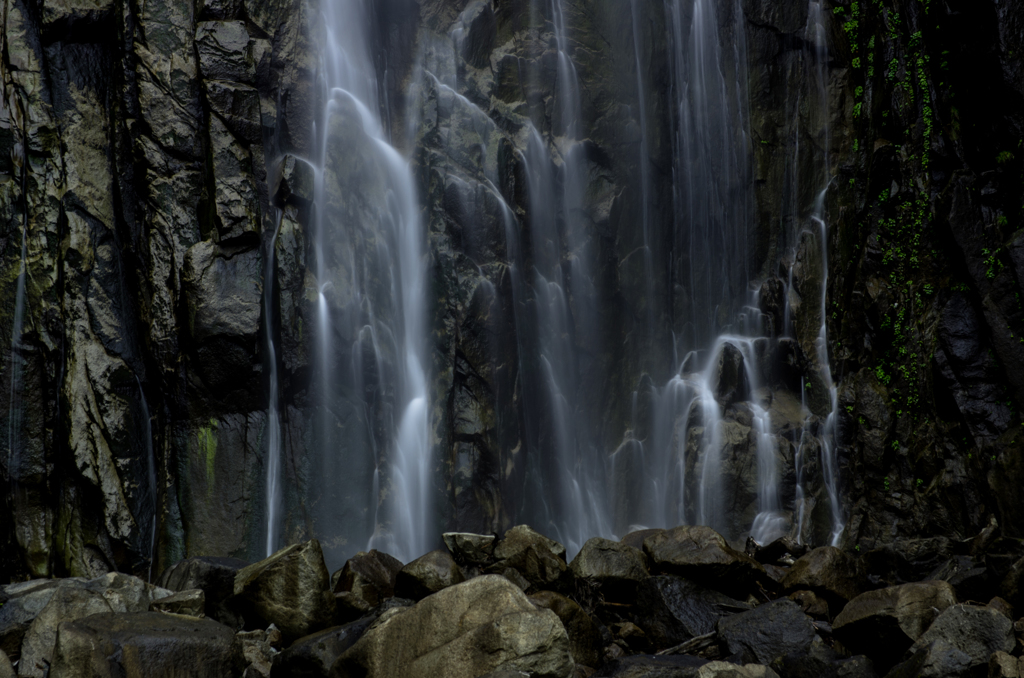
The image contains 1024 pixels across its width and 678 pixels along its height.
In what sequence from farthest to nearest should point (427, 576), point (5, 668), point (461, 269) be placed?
1. point (461, 269)
2. point (427, 576)
3. point (5, 668)

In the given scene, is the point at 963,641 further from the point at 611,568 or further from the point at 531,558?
the point at 531,558

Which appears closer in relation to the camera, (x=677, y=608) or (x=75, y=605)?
(x=75, y=605)

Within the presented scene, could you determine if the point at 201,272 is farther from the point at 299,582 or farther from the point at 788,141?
the point at 788,141

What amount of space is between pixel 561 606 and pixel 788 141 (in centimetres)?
1403

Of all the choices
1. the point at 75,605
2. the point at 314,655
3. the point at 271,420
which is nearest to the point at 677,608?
the point at 314,655

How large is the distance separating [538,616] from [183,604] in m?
4.43

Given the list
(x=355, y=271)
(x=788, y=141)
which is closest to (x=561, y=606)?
(x=355, y=271)

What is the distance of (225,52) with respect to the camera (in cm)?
1297

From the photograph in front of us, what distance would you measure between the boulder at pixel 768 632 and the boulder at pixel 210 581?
17.6 feet

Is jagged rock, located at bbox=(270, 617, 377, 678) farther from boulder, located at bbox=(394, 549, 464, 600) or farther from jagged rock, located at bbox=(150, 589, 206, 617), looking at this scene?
jagged rock, located at bbox=(150, 589, 206, 617)

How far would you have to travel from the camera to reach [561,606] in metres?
7.00

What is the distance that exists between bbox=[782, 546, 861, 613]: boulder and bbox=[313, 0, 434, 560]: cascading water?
7.11m

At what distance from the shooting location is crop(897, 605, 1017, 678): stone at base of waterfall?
17.2 ft

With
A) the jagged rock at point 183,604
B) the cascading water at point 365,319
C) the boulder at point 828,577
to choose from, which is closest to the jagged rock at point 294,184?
the cascading water at point 365,319
